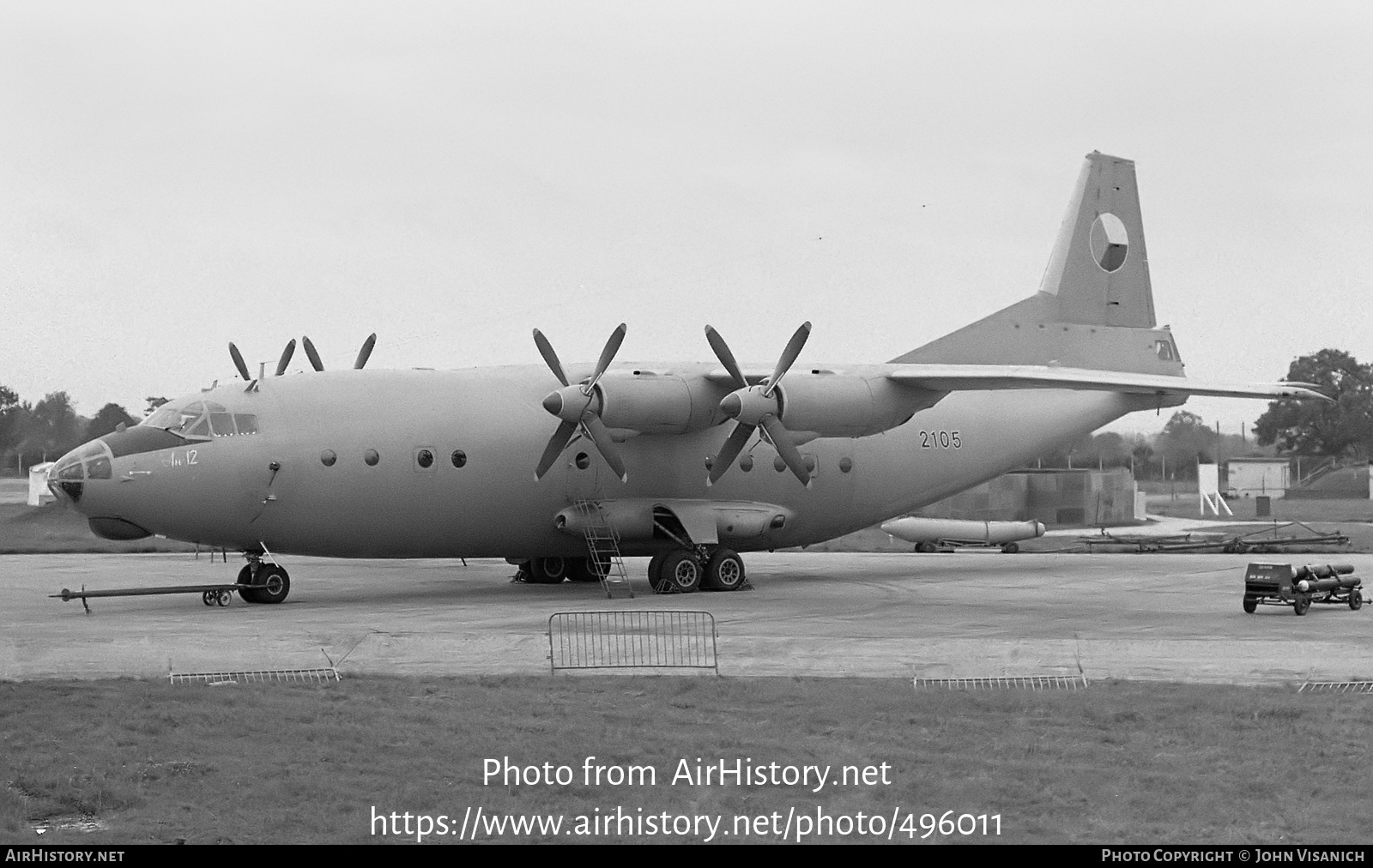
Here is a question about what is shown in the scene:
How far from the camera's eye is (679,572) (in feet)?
94.7

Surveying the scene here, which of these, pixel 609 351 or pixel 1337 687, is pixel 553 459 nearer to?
Answer: pixel 609 351

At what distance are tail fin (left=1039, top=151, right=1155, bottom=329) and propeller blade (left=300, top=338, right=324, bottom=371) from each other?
1707cm

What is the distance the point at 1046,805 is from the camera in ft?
33.8

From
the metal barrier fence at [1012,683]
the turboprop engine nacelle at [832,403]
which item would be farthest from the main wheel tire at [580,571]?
the metal barrier fence at [1012,683]

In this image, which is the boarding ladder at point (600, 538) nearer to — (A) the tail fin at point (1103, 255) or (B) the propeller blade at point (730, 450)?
(B) the propeller blade at point (730, 450)

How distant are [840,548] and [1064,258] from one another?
15274 millimetres

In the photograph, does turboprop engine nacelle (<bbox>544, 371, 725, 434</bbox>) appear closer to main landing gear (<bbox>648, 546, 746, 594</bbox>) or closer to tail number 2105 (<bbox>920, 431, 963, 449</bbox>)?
main landing gear (<bbox>648, 546, 746, 594</bbox>)

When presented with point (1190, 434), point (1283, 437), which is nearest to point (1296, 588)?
point (1190, 434)

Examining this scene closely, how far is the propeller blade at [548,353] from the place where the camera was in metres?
27.0

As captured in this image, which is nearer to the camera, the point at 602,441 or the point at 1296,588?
the point at 1296,588

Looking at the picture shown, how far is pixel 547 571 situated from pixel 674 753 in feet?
67.0

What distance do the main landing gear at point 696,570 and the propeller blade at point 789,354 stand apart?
13.8 feet

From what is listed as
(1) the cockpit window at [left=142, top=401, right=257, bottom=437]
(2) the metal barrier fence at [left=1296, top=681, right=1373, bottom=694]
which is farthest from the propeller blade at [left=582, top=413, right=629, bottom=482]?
(2) the metal barrier fence at [left=1296, top=681, right=1373, bottom=694]

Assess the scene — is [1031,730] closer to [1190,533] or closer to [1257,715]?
[1257,715]
